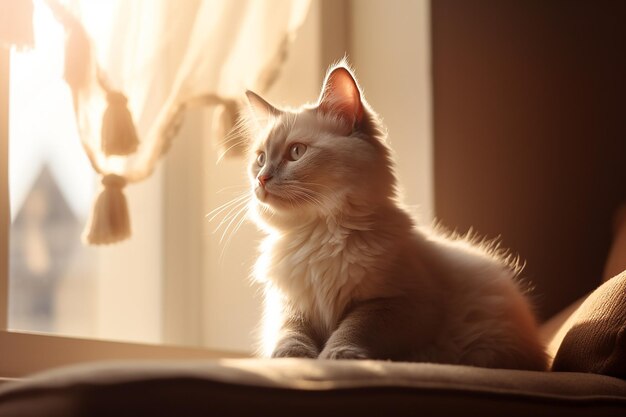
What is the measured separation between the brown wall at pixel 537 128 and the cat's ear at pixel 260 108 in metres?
0.77

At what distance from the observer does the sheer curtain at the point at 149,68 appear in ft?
5.99

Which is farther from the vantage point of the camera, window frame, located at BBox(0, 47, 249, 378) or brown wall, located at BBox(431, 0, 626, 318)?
brown wall, located at BBox(431, 0, 626, 318)

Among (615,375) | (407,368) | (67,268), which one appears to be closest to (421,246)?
(615,375)

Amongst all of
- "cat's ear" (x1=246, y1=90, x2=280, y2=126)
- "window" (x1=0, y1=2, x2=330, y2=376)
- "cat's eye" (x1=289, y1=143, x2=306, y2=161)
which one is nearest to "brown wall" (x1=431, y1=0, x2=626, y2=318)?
"window" (x1=0, y1=2, x2=330, y2=376)

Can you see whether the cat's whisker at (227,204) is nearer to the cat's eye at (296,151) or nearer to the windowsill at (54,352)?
the cat's eye at (296,151)

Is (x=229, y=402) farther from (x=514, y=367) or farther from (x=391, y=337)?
(x=514, y=367)

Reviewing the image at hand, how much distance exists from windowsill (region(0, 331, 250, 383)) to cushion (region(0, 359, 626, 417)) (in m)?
0.92

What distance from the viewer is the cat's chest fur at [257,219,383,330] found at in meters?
1.45

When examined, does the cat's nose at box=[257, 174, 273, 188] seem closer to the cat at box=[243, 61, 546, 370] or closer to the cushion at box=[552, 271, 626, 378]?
the cat at box=[243, 61, 546, 370]

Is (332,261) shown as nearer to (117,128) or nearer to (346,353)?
(346,353)

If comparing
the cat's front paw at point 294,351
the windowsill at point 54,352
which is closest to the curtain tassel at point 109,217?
the windowsill at point 54,352

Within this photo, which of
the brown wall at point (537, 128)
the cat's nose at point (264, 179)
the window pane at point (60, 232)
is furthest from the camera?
the brown wall at point (537, 128)

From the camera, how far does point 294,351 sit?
1.38m

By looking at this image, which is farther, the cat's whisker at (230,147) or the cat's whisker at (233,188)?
the cat's whisker at (233,188)
